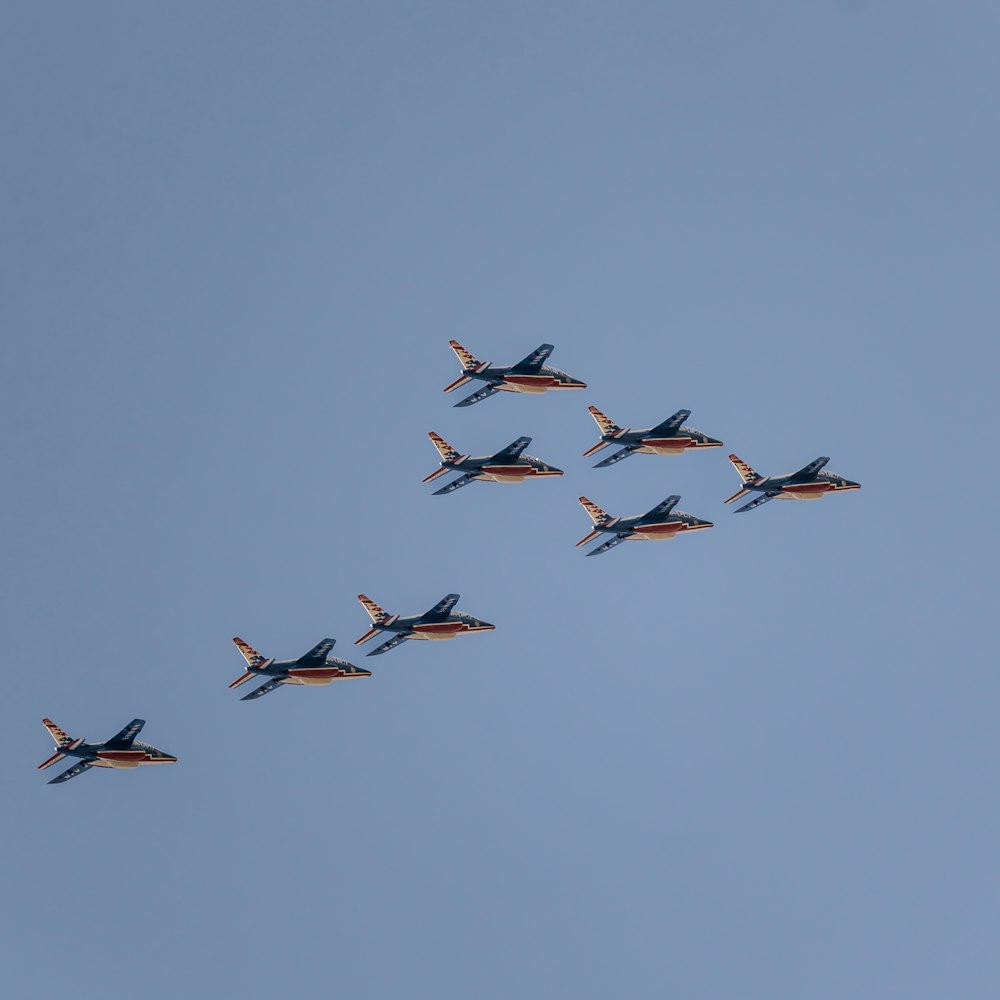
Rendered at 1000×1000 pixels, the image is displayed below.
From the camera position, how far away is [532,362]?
166 m

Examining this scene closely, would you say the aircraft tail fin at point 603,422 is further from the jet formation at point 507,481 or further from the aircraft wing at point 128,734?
the aircraft wing at point 128,734

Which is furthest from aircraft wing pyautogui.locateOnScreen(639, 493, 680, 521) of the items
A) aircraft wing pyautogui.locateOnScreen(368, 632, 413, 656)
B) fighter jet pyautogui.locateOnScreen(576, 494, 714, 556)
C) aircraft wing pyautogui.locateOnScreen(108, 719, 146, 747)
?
aircraft wing pyautogui.locateOnScreen(108, 719, 146, 747)

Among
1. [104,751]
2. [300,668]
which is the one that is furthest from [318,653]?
[104,751]

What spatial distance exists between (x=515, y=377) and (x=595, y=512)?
13.4 meters

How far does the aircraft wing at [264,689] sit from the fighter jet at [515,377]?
2865 cm

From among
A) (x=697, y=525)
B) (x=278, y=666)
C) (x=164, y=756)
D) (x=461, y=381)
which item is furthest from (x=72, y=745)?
(x=697, y=525)

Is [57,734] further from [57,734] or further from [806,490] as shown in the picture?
[806,490]

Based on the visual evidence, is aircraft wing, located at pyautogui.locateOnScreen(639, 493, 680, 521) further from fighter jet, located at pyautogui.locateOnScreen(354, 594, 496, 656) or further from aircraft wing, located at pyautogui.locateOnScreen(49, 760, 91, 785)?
aircraft wing, located at pyautogui.locateOnScreen(49, 760, 91, 785)

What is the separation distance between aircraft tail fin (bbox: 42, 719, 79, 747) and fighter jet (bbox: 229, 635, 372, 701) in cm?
1451

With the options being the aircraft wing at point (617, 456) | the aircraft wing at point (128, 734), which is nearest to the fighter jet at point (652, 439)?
the aircraft wing at point (617, 456)

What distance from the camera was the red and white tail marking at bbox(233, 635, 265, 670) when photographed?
156 metres

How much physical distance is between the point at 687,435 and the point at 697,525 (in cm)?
773

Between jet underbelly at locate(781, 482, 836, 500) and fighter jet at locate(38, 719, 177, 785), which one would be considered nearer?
fighter jet at locate(38, 719, 177, 785)

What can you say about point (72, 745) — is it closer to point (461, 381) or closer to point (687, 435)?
point (461, 381)
